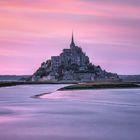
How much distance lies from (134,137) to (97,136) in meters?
1.68

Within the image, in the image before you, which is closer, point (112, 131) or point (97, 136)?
point (97, 136)

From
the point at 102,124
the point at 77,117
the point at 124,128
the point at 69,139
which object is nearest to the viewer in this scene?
the point at 69,139

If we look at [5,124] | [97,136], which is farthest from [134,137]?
[5,124]

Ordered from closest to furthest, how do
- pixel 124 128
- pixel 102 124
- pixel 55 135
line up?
pixel 55 135 → pixel 124 128 → pixel 102 124

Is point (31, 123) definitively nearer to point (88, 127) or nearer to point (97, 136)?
point (88, 127)

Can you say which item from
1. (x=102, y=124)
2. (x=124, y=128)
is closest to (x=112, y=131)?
(x=124, y=128)

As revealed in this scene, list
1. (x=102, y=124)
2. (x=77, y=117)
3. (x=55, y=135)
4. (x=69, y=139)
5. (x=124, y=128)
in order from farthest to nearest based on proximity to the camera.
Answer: (x=77, y=117), (x=102, y=124), (x=124, y=128), (x=55, y=135), (x=69, y=139)

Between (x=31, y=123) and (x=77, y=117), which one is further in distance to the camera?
(x=77, y=117)

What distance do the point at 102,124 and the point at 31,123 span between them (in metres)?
4.08

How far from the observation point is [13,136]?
18609 mm

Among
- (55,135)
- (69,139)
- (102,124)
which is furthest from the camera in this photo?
(102,124)

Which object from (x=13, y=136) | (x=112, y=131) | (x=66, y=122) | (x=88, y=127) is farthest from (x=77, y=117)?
(x=13, y=136)

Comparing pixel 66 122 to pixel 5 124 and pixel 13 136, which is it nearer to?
pixel 5 124

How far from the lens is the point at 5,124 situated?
23.2 m
